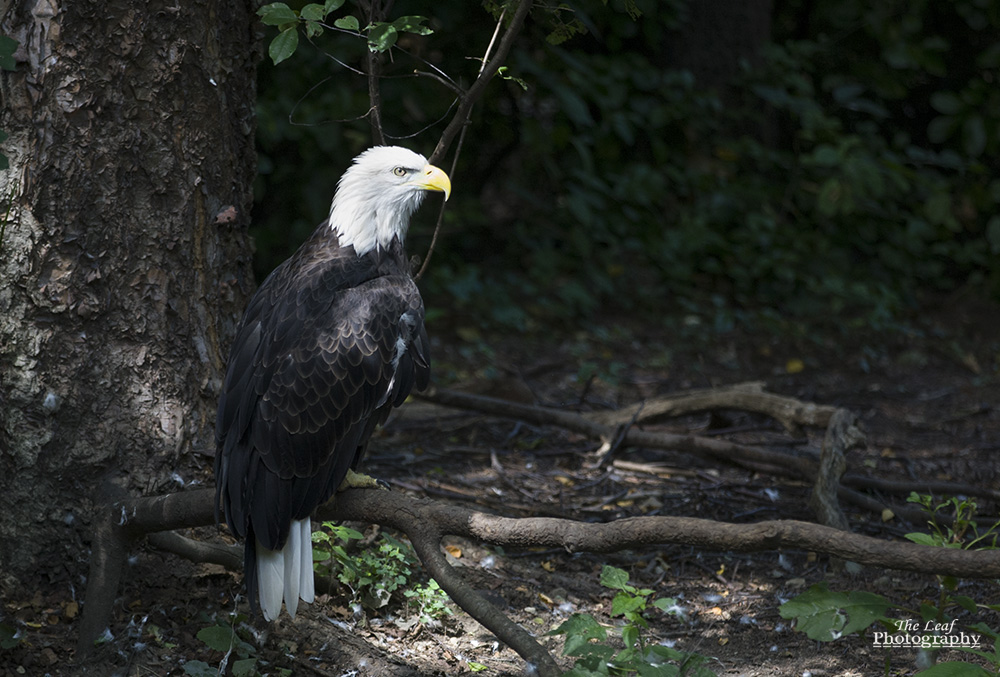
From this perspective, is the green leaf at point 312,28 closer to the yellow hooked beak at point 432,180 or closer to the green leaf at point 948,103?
the yellow hooked beak at point 432,180

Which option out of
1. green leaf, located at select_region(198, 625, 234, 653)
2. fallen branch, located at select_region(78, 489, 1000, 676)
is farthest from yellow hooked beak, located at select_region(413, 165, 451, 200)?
green leaf, located at select_region(198, 625, 234, 653)

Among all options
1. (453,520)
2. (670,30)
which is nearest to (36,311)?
(453,520)

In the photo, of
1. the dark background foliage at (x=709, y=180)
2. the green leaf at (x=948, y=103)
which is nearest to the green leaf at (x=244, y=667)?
the dark background foliage at (x=709, y=180)

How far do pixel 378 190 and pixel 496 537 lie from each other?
1355mm

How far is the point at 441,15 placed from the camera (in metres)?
5.61

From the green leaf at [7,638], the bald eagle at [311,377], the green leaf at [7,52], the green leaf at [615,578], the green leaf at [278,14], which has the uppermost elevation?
the green leaf at [278,14]

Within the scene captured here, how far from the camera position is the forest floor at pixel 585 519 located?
2705 mm

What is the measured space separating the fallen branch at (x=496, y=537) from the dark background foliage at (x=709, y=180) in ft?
11.3

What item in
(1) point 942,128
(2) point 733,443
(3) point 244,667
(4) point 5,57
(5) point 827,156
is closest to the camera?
(4) point 5,57

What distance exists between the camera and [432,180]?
10.2 ft

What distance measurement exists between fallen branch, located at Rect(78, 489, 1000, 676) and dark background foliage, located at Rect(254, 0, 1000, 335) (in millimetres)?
3439

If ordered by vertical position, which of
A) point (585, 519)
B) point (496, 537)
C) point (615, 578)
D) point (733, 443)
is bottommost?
point (585, 519)

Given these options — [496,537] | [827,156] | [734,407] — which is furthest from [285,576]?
[827,156]

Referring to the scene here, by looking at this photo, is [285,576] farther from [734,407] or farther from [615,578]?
[734,407]
